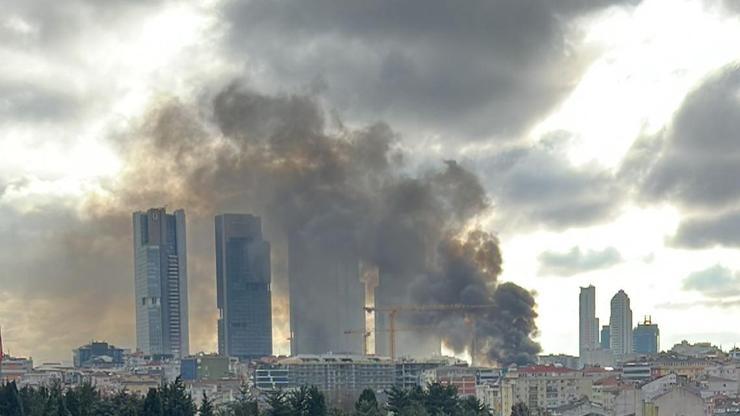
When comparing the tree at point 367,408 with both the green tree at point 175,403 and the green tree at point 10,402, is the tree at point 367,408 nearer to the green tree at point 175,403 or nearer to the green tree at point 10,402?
the green tree at point 175,403

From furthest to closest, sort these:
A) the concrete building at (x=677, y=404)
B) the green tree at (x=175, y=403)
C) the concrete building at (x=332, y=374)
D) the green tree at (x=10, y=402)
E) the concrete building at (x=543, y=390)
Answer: the concrete building at (x=332, y=374) < the concrete building at (x=543, y=390) < the concrete building at (x=677, y=404) < the green tree at (x=10, y=402) < the green tree at (x=175, y=403)

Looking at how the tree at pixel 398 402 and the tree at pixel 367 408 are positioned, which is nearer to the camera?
the tree at pixel 367 408

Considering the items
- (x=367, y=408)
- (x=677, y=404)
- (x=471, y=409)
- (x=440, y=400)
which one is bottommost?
(x=677, y=404)

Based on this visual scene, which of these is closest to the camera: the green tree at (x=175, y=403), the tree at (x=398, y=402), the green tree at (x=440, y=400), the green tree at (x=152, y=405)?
the green tree at (x=152, y=405)

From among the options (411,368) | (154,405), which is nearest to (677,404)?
(154,405)

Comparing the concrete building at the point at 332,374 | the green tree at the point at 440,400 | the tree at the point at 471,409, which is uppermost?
the green tree at the point at 440,400

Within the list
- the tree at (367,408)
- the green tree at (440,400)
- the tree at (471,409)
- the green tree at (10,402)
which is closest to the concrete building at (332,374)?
the tree at (471,409)

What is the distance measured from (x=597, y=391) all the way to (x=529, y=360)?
49402mm

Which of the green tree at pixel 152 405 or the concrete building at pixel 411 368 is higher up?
the green tree at pixel 152 405

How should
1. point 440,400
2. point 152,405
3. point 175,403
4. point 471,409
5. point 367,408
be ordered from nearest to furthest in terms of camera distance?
point 152,405 → point 175,403 → point 367,408 → point 471,409 → point 440,400

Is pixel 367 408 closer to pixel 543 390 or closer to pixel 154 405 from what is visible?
pixel 154 405

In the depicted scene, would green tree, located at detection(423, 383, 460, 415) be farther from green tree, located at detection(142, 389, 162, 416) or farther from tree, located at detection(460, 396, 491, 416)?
green tree, located at detection(142, 389, 162, 416)

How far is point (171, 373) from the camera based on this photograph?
630ft

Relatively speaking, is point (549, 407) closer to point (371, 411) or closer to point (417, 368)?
point (417, 368)
